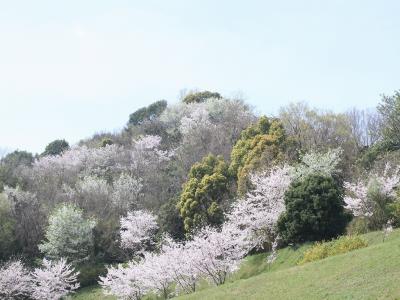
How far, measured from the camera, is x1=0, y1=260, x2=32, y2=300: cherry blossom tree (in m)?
39.2

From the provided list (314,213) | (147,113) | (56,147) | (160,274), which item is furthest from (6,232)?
(147,113)

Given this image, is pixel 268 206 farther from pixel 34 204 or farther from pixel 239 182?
pixel 34 204

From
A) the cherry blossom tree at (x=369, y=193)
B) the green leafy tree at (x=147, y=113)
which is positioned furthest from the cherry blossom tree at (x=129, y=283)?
the green leafy tree at (x=147, y=113)

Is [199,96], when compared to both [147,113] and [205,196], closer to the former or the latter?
[147,113]

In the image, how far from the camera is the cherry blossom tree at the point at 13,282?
128 ft

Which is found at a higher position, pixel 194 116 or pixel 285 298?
pixel 194 116

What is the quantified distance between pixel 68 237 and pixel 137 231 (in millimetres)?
5792

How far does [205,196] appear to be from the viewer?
4338 cm

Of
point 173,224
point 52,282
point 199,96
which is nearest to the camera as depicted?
point 52,282

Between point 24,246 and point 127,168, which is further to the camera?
point 127,168

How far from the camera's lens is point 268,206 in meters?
35.4

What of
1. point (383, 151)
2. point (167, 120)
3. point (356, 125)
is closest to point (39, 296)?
point (383, 151)

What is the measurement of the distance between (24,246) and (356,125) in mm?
34842

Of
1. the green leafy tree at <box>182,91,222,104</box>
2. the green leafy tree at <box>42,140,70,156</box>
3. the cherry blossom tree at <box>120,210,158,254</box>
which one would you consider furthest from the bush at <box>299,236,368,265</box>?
the green leafy tree at <box>42,140,70,156</box>
